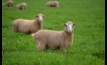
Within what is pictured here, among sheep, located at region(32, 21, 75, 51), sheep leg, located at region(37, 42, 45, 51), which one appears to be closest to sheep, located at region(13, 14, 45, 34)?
sheep, located at region(32, 21, 75, 51)

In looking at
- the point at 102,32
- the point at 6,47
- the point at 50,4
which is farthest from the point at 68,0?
the point at 6,47

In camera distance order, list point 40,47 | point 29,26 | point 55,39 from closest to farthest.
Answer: point 40,47
point 55,39
point 29,26

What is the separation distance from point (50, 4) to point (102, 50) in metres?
21.7

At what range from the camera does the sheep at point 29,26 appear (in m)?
14.4

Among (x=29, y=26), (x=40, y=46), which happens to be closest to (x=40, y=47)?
(x=40, y=46)

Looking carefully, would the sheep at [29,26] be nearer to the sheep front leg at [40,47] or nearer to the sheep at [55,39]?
the sheep at [55,39]

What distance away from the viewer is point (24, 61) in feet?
27.7

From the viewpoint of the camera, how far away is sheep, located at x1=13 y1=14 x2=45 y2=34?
14416 millimetres

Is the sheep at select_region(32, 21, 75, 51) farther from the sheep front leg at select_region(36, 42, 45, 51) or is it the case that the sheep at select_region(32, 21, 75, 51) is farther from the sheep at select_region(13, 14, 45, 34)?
the sheep at select_region(13, 14, 45, 34)

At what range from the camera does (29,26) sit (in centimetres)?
1501

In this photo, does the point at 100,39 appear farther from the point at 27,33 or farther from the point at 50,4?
the point at 50,4

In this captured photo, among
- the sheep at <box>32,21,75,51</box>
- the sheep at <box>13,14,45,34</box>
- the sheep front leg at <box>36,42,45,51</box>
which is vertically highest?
the sheep at <box>13,14,45,34</box>

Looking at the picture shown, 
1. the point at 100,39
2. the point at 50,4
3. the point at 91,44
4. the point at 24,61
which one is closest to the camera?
the point at 24,61

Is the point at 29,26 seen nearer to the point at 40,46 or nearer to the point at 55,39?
the point at 55,39
